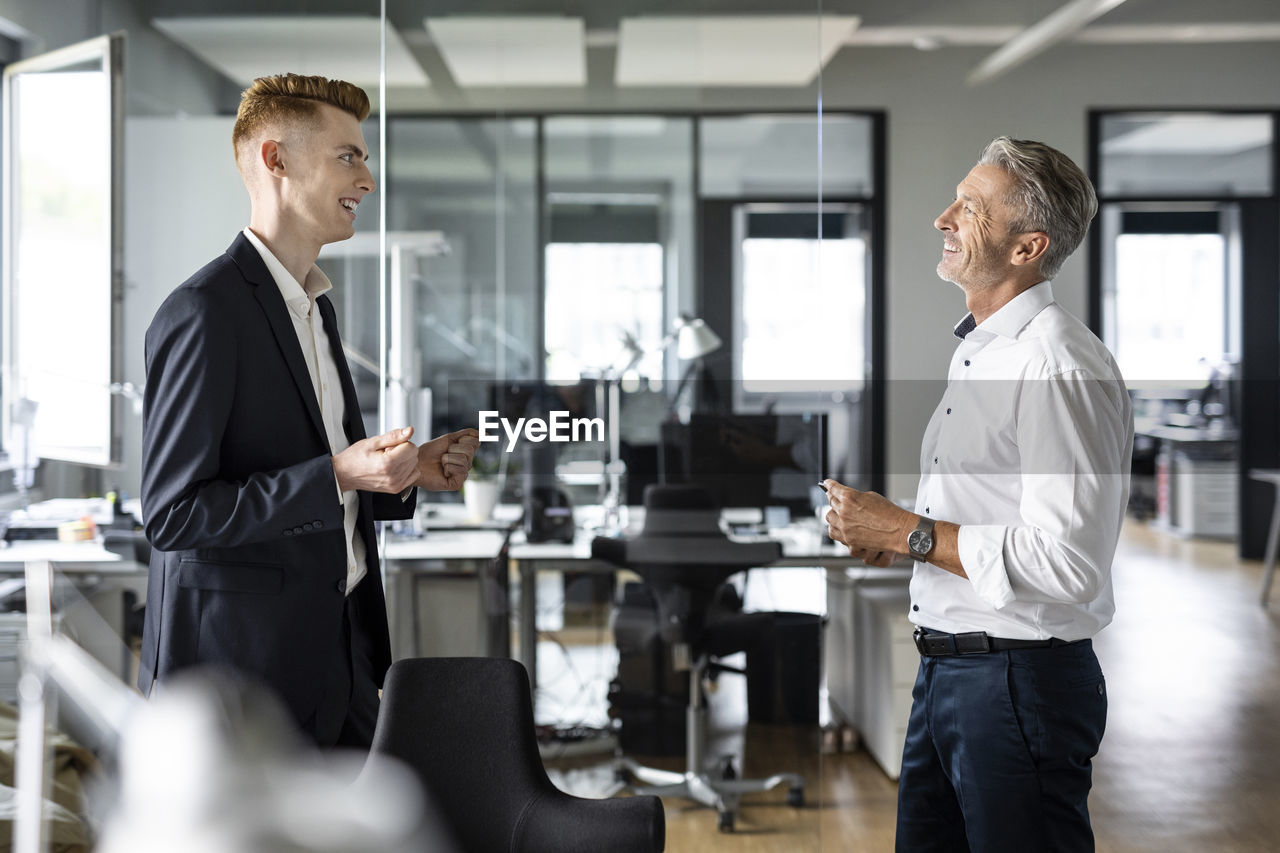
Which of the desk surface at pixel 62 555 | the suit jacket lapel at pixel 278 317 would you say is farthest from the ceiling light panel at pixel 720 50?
the desk surface at pixel 62 555

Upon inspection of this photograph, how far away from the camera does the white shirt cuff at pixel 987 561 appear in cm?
155

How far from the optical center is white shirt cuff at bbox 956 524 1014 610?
1.55m

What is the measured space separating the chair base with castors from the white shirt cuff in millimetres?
1720

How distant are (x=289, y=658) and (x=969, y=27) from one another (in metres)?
2.04

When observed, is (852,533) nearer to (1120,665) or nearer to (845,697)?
(1120,665)

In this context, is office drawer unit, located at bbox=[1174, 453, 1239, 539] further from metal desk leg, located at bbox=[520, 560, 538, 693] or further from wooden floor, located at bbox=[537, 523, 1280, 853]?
metal desk leg, located at bbox=[520, 560, 538, 693]

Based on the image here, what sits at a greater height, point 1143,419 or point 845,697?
point 1143,419

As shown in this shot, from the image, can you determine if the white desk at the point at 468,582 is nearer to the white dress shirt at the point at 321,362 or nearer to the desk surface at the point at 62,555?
the white dress shirt at the point at 321,362

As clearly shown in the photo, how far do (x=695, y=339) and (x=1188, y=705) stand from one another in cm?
169

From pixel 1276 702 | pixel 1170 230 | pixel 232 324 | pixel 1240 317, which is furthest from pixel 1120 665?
pixel 232 324

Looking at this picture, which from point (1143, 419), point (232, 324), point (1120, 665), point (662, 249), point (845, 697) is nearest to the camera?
point (232, 324)

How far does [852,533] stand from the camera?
5.59ft

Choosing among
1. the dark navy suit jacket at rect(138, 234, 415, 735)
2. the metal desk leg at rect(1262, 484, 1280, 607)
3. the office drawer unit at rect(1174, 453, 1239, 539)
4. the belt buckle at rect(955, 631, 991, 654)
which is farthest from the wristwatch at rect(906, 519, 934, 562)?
the metal desk leg at rect(1262, 484, 1280, 607)

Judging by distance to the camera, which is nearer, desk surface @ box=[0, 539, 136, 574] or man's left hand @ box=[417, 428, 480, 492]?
man's left hand @ box=[417, 428, 480, 492]
